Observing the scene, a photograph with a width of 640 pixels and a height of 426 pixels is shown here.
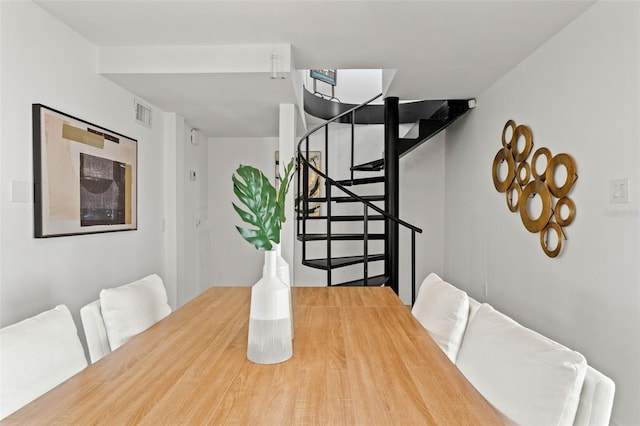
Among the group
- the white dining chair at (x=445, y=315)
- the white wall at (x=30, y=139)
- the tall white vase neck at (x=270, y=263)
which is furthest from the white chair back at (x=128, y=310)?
the white dining chair at (x=445, y=315)

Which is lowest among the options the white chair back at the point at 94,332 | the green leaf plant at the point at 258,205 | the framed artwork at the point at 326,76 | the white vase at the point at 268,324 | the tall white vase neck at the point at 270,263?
the white chair back at the point at 94,332

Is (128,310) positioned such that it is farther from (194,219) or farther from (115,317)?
(194,219)

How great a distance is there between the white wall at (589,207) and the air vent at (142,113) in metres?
3.21

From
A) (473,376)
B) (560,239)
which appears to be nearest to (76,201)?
(473,376)

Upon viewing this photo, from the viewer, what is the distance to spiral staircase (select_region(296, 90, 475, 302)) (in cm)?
358

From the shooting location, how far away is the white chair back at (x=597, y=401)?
0.86 metres

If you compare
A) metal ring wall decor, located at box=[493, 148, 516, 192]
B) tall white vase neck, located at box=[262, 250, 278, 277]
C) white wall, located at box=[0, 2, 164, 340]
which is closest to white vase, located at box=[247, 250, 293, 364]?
tall white vase neck, located at box=[262, 250, 278, 277]

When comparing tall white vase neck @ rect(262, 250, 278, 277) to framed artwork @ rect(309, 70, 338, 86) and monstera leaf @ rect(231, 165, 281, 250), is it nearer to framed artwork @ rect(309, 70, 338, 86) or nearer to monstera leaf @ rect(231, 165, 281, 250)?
monstera leaf @ rect(231, 165, 281, 250)

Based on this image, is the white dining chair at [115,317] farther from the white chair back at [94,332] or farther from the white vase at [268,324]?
the white vase at [268,324]

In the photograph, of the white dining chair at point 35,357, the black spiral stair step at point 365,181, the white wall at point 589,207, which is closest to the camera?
the white dining chair at point 35,357

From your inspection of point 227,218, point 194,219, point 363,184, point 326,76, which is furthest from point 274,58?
point 227,218

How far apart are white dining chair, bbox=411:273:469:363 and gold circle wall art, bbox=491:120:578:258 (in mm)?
1197

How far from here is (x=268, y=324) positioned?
1146 mm

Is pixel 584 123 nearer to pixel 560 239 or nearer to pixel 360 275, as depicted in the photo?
pixel 560 239
